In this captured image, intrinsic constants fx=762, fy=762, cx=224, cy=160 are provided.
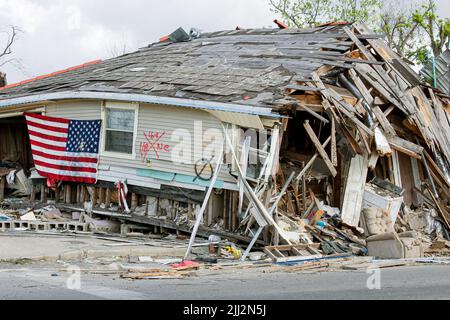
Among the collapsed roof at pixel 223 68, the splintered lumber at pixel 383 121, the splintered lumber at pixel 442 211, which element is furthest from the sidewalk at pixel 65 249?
the splintered lumber at pixel 442 211

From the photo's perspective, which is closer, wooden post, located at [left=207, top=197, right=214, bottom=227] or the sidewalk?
the sidewalk

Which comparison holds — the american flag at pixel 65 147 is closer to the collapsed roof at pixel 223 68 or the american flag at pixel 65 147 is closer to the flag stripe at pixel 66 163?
the flag stripe at pixel 66 163

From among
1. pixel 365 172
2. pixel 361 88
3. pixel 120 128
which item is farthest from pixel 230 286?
pixel 361 88

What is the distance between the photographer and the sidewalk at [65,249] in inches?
536

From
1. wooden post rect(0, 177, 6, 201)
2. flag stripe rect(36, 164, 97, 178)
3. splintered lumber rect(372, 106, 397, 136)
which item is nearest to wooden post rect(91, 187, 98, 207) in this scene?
flag stripe rect(36, 164, 97, 178)

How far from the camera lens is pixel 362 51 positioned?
20.4 meters

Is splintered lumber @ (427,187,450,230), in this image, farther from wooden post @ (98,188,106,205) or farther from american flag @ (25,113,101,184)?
american flag @ (25,113,101,184)

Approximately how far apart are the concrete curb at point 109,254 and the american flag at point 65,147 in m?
4.35

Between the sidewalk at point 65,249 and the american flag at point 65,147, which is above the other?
the american flag at point 65,147

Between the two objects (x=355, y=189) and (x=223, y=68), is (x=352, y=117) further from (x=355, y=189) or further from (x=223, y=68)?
(x=223, y=68)

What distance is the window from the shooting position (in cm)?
1841

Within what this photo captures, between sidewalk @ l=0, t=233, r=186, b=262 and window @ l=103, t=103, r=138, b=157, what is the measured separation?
2807 mm

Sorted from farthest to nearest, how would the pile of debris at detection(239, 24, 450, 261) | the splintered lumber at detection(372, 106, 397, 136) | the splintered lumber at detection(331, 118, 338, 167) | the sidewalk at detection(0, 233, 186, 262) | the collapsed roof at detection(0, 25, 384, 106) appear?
1. the splintered lumber at detection(372, 106, 397, 136)
2. the collapsed roof at detection(0, 25, 384, 106)
3. the splintered lumber at detection(331, 118, 338, 167)
4. the pile of debris at detection(239, 24, 450, 261)
5. the sidewalk at detection(0, 233, 186, 262)
